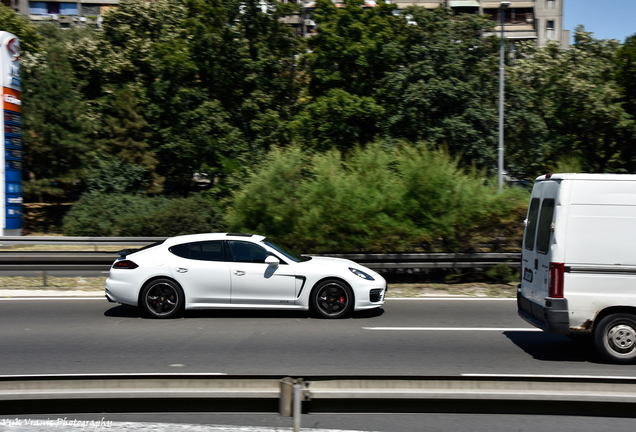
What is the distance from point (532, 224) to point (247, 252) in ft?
14.8

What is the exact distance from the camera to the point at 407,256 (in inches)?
516

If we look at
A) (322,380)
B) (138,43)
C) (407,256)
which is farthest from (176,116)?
(322,380)

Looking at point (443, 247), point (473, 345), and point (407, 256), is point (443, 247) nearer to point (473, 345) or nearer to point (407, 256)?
point (407, 256)

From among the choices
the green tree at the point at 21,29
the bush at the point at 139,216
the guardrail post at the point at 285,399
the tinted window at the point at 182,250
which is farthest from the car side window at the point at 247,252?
the green tree at the point at 21,29

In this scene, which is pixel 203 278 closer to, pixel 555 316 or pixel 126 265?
pixel 126 265

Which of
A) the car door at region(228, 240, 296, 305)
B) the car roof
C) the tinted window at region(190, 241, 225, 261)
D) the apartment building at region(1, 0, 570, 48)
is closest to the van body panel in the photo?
the car door at region(228, 240, 296, 305)

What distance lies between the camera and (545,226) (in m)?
7.28

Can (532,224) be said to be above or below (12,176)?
below

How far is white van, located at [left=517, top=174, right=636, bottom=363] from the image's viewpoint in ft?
22.5

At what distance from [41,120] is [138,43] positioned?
8.20 m

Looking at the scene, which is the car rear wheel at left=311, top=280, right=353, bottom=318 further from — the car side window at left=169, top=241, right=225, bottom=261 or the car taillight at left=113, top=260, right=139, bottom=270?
the car taillight at left=113, top=260, right=139, bottom=270

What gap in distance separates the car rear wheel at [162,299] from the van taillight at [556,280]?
5.70 m

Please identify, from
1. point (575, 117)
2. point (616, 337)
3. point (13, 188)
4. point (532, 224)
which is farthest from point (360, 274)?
point (575, 117)

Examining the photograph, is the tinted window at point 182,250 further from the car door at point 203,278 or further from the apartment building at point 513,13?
the apartment building at point 513,13
